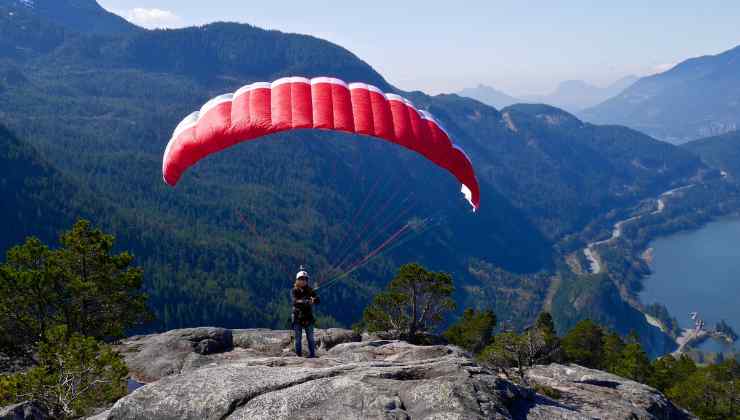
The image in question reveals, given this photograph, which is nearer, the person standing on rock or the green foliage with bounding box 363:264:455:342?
the person standing on rock

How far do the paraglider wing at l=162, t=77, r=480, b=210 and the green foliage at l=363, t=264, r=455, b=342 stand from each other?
13.9 metres

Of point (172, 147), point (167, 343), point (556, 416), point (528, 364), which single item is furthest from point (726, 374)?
point (172, 147)

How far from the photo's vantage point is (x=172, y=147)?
22000 mm

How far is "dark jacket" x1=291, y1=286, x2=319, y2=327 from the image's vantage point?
19359 mm

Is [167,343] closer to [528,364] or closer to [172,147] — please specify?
[172,147]

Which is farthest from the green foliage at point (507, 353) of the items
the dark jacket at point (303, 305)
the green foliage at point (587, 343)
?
the green foliage at point (587, 343)

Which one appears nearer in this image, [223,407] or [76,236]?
[223,407]

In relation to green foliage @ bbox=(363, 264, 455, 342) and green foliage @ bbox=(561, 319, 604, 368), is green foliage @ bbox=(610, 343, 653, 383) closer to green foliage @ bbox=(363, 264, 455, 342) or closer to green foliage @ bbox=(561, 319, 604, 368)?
green foliage @ bbox=(561, 319, 604, 368)

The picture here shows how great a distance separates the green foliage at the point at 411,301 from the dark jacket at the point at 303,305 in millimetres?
16204

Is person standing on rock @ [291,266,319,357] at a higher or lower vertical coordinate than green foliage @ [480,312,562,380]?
higher

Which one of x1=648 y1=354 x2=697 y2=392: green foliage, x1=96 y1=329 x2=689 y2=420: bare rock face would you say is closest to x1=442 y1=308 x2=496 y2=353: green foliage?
x1=648 y1=354 x2=697 y2=392: green foliage

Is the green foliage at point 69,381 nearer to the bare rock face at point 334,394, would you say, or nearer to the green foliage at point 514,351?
the bare rock face at point 334,394

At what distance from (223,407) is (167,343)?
53.2 feet

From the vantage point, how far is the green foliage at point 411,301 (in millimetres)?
35438
